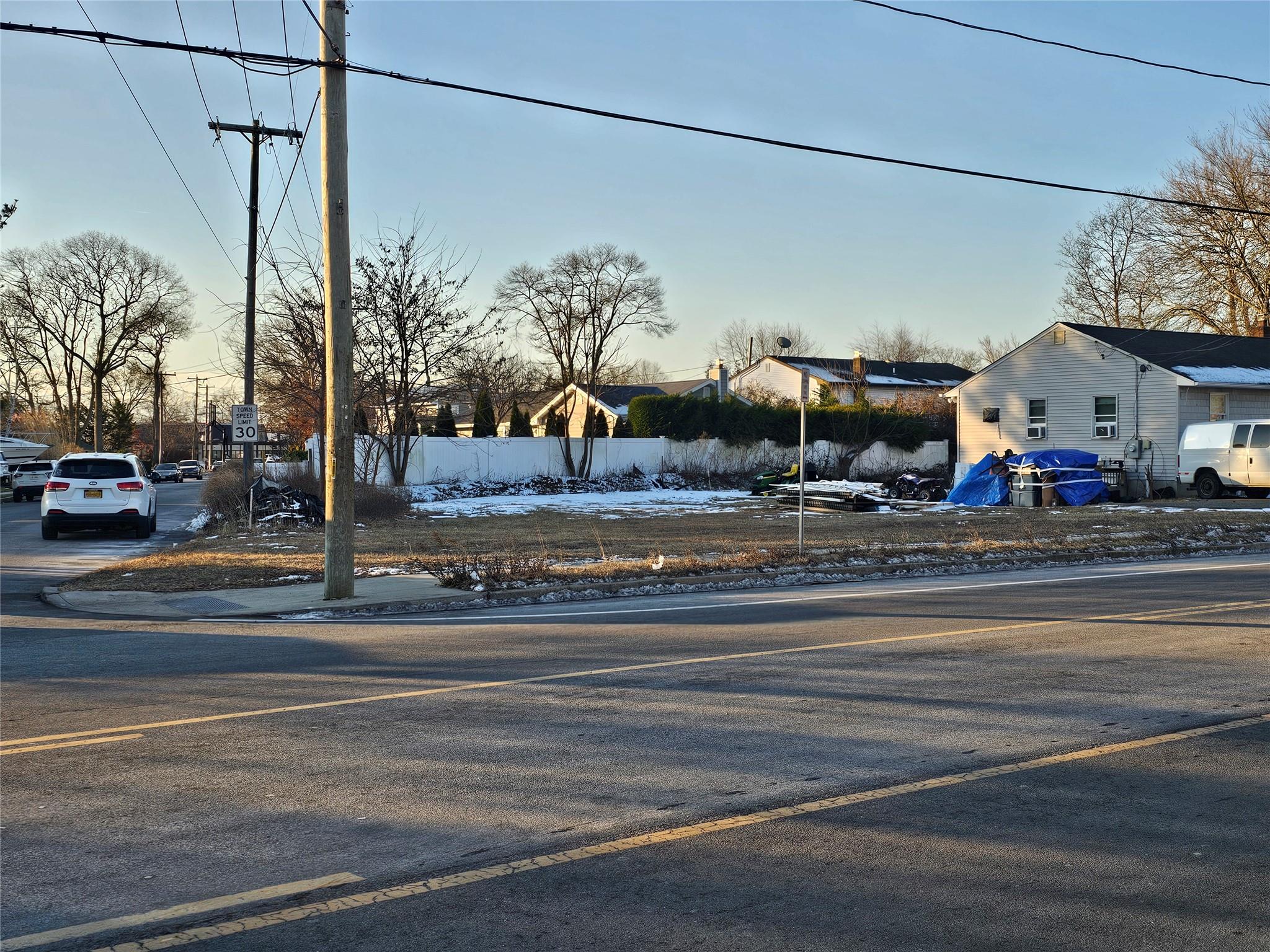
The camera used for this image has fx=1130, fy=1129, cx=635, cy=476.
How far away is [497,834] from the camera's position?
491 centimetres

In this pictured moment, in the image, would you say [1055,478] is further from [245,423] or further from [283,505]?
[245,423]

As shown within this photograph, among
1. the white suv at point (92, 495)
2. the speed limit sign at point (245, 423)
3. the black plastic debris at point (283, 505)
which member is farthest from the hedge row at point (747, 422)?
the white suv at point (92, 495)

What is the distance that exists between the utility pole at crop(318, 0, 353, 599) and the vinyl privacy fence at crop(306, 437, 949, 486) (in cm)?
2509

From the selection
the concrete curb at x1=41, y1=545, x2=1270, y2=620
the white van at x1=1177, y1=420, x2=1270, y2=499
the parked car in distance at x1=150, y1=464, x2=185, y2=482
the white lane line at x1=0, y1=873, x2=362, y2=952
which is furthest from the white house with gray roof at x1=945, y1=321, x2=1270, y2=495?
the parked car in distance at x1=150, y1=464, x2=185, y2=482

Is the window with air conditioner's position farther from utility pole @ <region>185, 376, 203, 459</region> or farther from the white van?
utility pole @ <region>185, 376, 203, 459</region>

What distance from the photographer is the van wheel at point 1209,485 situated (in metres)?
32.2

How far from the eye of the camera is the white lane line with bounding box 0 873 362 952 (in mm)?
3896

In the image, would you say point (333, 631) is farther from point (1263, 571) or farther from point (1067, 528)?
point (1067, 528)

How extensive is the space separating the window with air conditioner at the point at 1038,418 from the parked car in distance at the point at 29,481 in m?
38.9

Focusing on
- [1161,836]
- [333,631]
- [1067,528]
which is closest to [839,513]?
[1067,528]

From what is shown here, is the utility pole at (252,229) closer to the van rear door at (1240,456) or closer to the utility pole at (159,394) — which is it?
the van rear door at (1240,456)

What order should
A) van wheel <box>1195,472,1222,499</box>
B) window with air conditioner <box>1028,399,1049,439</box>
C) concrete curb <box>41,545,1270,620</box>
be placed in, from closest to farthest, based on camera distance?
concrete curb <box>41,545,1270,620</box> < van wheel <box>1195,472,1222,499</box> < window with air conditioner <box>1028,399,1049,439</box>

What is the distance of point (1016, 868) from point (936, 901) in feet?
1.66

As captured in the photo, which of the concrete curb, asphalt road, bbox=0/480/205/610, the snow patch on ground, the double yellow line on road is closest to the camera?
the double yellow line on road
